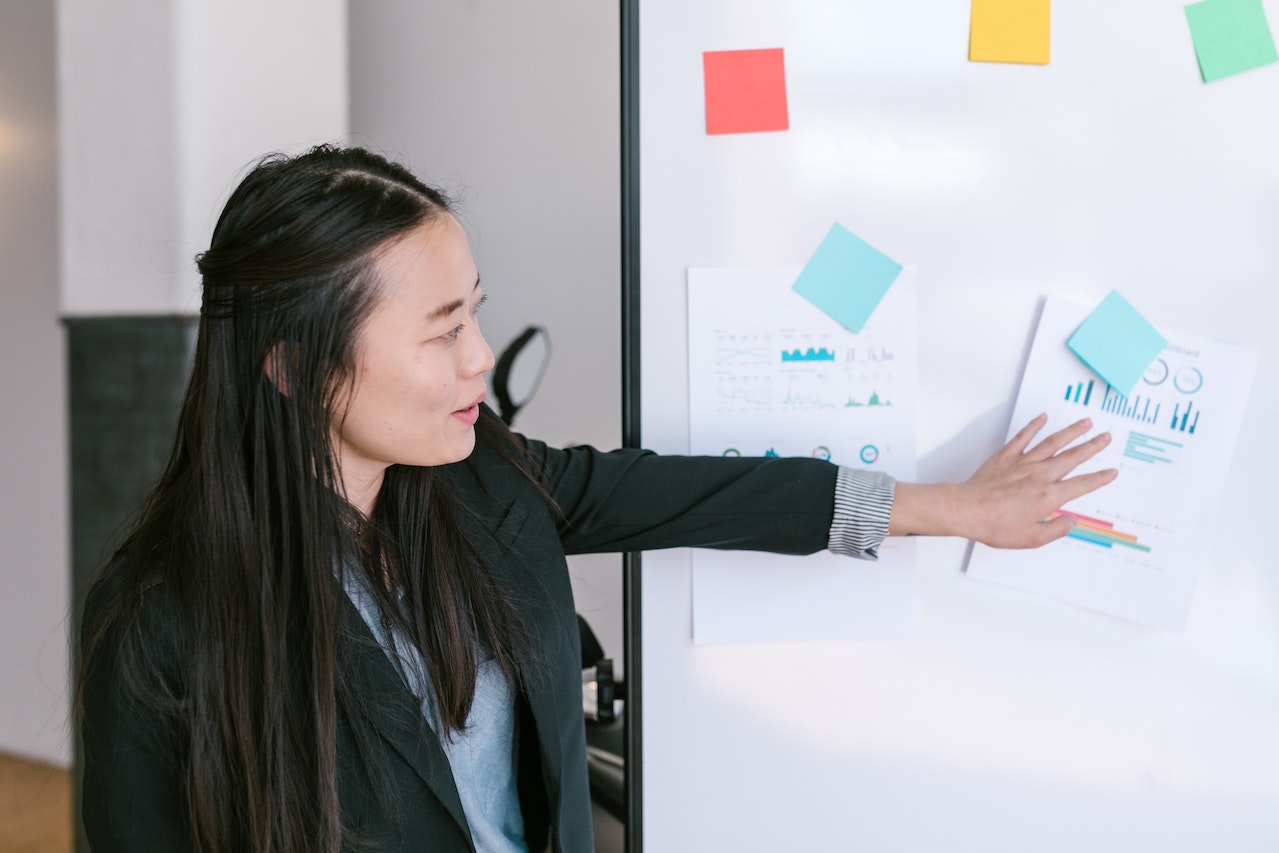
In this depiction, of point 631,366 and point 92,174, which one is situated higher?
point 92,174

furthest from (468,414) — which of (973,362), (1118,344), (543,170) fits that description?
(543,170)

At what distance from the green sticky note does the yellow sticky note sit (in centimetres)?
15

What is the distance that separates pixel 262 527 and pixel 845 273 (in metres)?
0.61

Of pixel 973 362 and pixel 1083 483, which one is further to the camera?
pixel 973 362

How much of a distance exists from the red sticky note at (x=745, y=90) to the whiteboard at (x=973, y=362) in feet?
0.04

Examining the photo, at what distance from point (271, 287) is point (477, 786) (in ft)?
1.57

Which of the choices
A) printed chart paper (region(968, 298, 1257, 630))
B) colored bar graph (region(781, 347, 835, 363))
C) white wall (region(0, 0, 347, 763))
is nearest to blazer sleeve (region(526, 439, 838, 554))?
colored bar graph (region(781, 347, 835, 363))

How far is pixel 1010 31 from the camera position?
1.00 meters

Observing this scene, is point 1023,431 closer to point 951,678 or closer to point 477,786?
point 951,678

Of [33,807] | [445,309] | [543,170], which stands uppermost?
[543,170]

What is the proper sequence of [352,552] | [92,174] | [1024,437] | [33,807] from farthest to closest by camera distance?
1. [33,807]
2. [92,174]
3. [1024,437]
4. [352,552]

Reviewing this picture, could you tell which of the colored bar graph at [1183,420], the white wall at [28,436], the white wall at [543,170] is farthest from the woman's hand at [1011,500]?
the white wall at [28,436]

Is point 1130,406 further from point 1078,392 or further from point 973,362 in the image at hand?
point 973,362

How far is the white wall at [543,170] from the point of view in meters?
2.06
